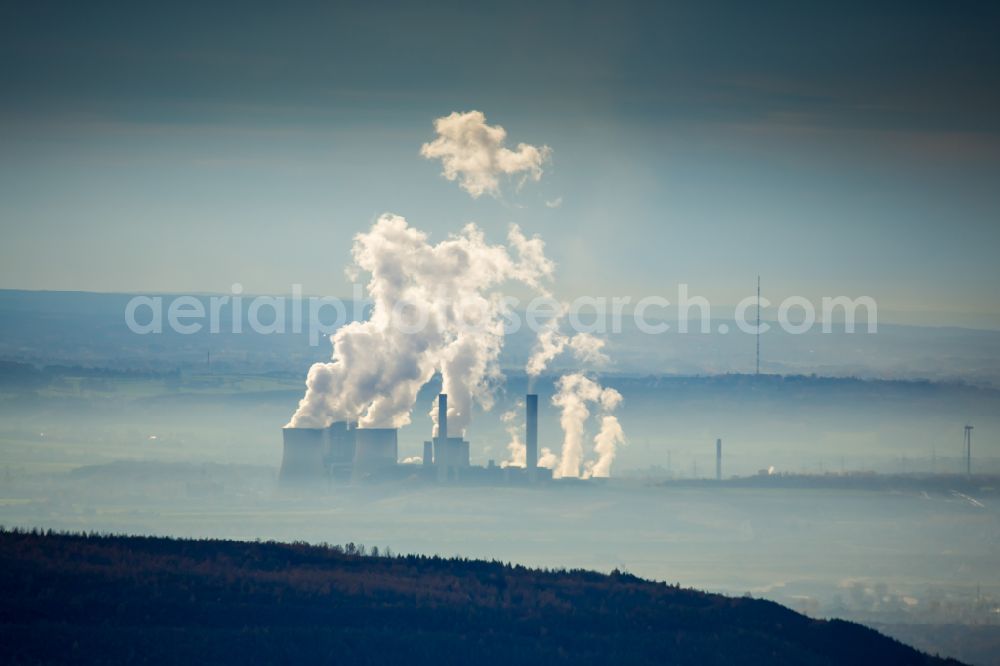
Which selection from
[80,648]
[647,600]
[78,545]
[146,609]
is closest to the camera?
[80,648]

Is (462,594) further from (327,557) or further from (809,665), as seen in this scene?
(809,665)

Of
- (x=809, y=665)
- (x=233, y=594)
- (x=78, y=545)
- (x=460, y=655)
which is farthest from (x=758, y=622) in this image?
(x=78, y=545)

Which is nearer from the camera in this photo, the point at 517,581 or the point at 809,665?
the point at 809,665

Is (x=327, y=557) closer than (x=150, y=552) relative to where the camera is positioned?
No

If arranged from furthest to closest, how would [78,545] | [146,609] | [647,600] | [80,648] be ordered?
[647,600], [78,545], [146,609], [80,648]

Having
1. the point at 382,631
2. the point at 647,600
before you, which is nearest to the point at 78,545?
the point at 382,631

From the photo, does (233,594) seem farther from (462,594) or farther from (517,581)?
(517,581)
